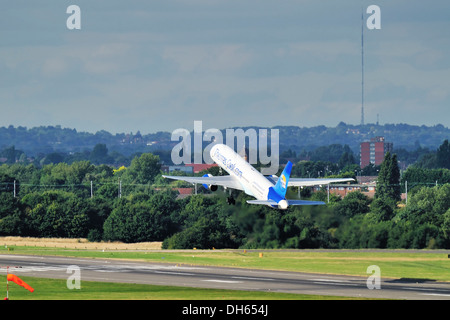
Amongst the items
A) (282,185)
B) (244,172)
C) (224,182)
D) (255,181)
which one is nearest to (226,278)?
(282,185)

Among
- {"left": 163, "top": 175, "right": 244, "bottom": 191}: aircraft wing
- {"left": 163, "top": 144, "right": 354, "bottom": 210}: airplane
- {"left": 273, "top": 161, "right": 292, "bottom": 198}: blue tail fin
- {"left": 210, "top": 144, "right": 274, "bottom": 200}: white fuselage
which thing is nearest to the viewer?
{"left": 273, "top": 161, "right": 292, "bottom": 198}: blue tail fin

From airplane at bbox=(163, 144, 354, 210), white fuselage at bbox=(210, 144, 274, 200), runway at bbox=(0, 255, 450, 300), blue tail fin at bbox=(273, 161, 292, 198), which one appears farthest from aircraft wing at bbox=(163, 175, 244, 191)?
blue tail fin at bbox=(273, 161, 292, 198)

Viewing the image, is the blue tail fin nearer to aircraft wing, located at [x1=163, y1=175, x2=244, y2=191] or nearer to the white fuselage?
the white fuselage

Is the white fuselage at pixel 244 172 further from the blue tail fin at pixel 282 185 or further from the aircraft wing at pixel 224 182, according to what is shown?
the blue tail fin at pixel 282 185

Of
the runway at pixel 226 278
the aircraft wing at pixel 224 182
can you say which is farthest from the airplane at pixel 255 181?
the runway at pixel 226 278

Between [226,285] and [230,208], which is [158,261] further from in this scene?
[226,285]

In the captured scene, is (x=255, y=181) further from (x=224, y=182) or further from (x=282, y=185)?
(x=224, y=182)
